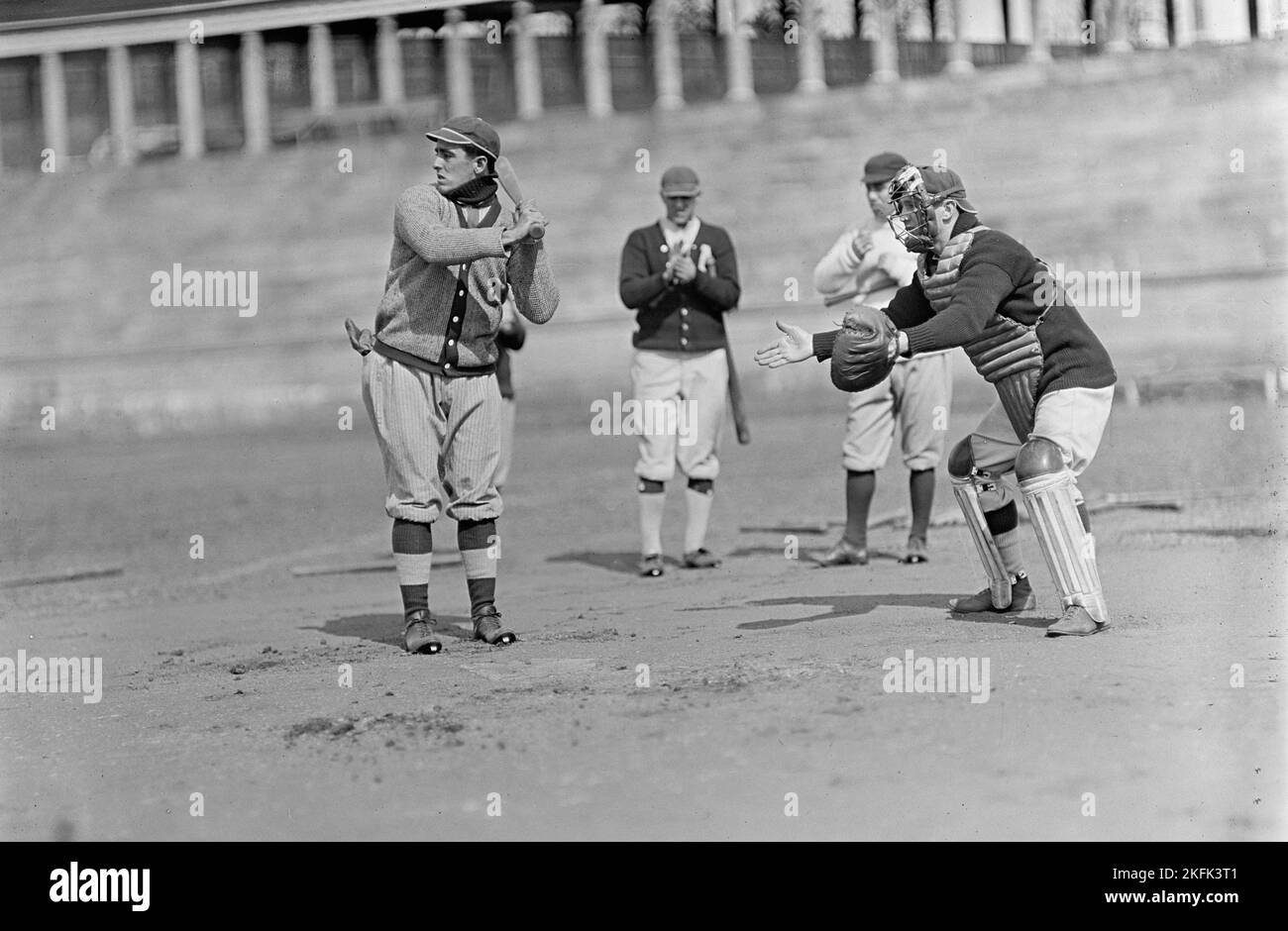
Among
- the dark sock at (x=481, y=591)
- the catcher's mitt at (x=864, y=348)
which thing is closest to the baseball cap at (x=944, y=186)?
the catcher's mitt at (x=864, y=348)

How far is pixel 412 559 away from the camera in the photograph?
6996mm

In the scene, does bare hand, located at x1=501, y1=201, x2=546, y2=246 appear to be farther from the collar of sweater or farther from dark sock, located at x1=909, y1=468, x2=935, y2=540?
dark sock, located at x1=909, y1=468, x2=935, y2=540

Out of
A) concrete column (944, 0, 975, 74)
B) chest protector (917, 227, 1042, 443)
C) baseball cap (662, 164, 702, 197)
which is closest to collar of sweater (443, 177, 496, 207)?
chest protector (917, 227, 1042, 443)

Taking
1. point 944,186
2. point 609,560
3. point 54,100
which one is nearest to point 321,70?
point 54,100

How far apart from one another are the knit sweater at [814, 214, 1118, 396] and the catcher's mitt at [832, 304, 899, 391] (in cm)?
8

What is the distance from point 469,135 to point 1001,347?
2207 millimetres

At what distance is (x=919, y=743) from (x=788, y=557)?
17.0 feet

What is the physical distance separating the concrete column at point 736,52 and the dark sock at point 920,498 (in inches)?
1688

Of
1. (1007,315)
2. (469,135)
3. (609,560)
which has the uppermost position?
(469,135)

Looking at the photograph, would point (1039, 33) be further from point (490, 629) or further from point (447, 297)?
point (490, 629)

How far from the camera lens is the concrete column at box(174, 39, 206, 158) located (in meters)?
57.6

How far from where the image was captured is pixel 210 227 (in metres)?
41.8
